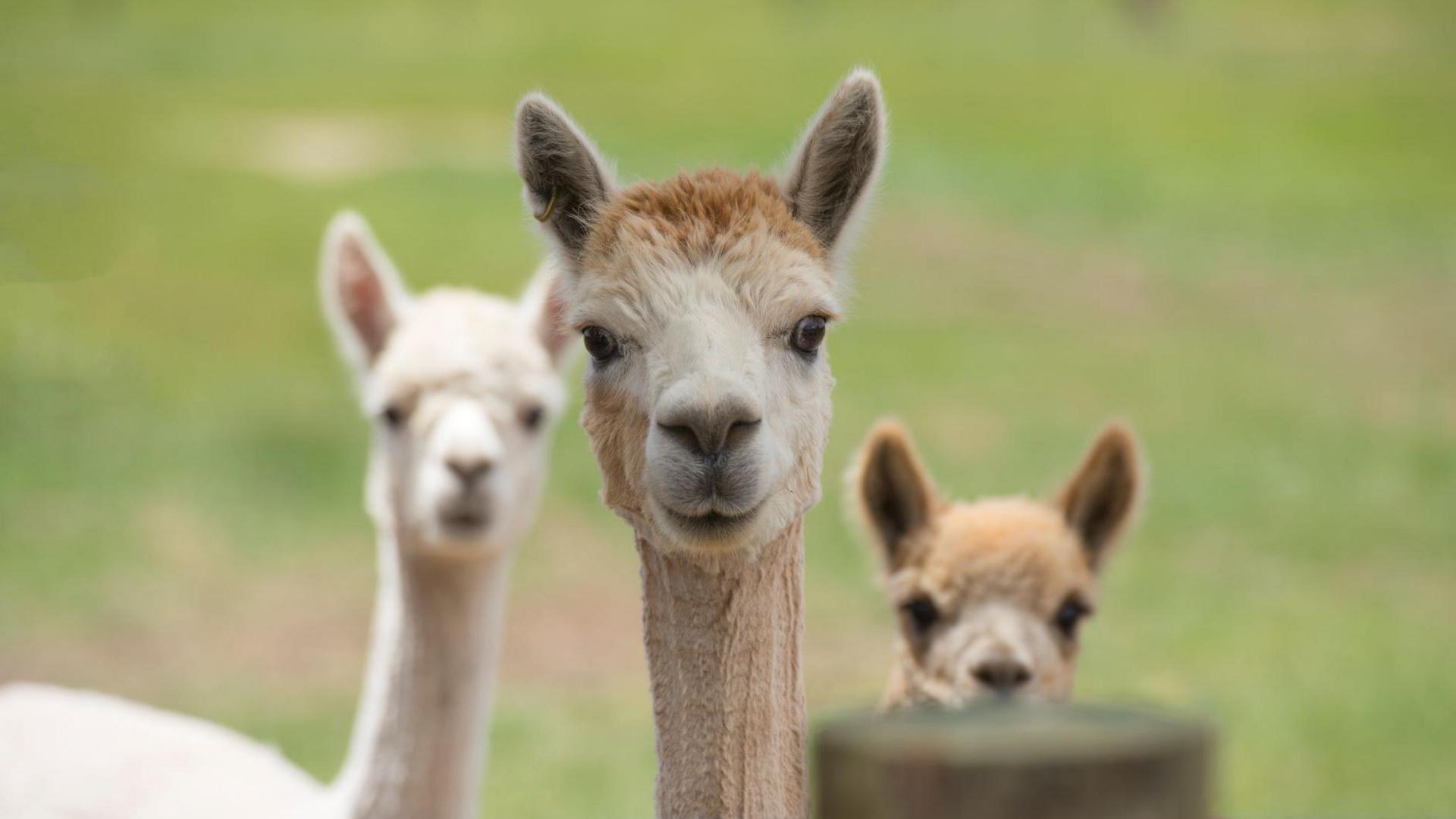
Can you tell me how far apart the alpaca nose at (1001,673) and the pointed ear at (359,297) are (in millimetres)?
2428

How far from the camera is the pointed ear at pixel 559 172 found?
3.42 meters

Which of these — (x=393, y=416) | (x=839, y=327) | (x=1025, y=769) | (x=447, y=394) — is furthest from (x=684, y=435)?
(x=393, y=416)

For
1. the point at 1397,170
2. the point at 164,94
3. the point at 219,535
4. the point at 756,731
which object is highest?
the point at 164,94

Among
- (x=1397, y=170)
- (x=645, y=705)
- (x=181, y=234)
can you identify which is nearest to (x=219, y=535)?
(x=645, y=705)

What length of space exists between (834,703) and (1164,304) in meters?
9.21

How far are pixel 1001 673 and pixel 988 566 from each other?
14.6 inches

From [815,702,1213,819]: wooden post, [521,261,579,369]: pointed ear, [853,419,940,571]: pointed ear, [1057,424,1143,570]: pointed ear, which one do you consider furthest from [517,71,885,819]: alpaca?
[521,261,579,369]: pointed ear

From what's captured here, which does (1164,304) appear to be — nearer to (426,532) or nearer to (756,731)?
(426,532)

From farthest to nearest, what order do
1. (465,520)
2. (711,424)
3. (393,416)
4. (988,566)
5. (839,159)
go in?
(393,416) < (465,520) < (988,566) < (839,159) < (711,424)

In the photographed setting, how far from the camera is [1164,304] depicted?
17.6m

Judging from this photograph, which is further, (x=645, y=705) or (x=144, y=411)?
(x=144, y=411)

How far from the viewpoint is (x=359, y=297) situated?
5.54 metres

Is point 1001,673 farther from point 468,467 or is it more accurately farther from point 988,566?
point 468,467

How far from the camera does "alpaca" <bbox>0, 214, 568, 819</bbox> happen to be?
4.71 meters
